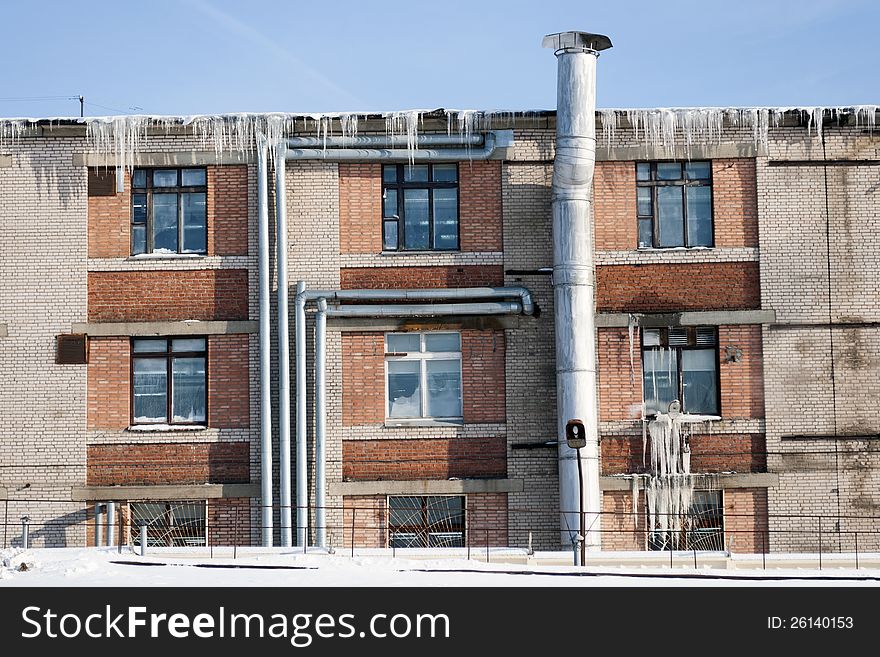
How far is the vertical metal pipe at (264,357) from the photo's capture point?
72.6ft

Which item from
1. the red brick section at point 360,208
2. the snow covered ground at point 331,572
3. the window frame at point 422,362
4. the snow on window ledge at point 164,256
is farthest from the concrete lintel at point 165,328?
the snow covered ground at point 331,572

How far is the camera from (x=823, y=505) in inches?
883

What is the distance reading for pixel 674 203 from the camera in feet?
76.0

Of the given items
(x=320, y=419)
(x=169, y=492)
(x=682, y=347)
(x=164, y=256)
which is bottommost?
(x=169, y=492)

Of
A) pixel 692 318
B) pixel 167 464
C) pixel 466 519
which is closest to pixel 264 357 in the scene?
pixel 167 464

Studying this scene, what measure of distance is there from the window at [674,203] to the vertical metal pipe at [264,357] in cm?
645

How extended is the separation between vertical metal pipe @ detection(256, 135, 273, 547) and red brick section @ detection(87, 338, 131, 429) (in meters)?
1.78

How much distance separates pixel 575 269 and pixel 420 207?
3.03 metres

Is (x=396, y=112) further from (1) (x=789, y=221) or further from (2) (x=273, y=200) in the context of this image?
(1) (x=789, y=221)

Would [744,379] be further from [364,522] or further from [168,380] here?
[168,380]

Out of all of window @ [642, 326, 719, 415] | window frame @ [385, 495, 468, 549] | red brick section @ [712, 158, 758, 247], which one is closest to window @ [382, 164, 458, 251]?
window @ [642, 326, 719, 415]

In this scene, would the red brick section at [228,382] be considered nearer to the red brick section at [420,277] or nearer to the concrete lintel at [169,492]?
the concrete lintel at [169,492]

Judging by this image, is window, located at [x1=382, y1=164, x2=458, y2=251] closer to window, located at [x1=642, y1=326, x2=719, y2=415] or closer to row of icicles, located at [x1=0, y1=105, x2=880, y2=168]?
row of icicles, located at [x1=0, y1=105, x2=880, y2=168]

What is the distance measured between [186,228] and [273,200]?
5.28ft
